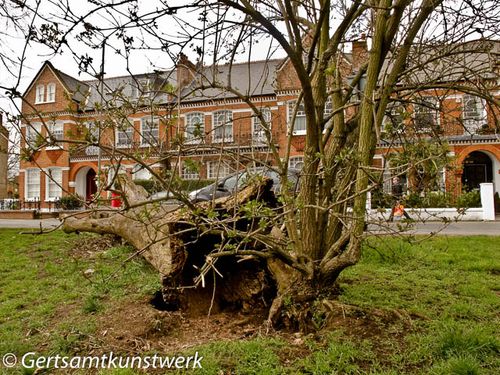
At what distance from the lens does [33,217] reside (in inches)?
766

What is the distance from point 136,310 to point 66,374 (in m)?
1.14

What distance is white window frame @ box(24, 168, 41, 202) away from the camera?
2877cm

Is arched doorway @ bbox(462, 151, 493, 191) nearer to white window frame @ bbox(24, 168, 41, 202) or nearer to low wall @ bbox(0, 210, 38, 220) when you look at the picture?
low wall @ bbox(0, 210, 38, 220)

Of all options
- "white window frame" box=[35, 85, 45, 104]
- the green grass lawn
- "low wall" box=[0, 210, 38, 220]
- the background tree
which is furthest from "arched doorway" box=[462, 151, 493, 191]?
"white window frame" box=[35, 85, 45, 104]

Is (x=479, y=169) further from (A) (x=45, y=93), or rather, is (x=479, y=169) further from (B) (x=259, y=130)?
(A) (x=45, y=93)

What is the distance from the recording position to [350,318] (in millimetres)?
3408

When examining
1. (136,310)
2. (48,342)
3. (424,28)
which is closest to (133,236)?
(136,310)

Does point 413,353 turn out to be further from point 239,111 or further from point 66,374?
point 239,111

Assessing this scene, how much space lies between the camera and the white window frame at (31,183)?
28.8m

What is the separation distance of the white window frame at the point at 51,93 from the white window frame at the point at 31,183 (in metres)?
5.22

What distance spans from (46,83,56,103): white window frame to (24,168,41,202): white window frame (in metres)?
5.22

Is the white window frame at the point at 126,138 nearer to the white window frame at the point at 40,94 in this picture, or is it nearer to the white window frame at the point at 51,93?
the white window frame at the point at 51,93

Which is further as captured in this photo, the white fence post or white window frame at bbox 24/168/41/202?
white window frame at bbox 24/168/41/202

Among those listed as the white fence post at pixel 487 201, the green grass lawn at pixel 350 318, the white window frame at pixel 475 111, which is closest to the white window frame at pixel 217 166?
the green grass lawn at pixel 350 318
